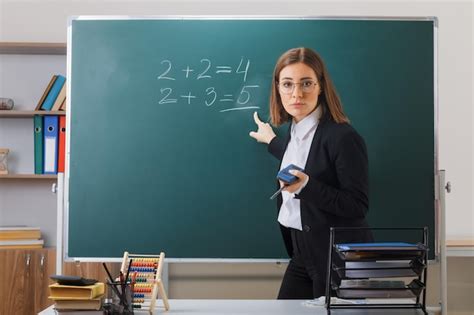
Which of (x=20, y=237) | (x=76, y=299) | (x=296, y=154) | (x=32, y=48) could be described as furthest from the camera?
(x=32, y=48)

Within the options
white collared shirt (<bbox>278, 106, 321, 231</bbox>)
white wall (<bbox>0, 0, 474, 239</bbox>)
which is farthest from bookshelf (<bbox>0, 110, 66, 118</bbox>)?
white collared shirt (<bbox>278, 106, 321, 231</bbox>)

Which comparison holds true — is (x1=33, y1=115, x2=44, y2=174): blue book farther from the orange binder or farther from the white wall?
the white wall

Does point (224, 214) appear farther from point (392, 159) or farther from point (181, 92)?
point (392, 159)

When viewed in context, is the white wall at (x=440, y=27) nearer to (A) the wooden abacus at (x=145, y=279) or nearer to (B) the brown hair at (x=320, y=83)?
(B) the brown hair at (x=320, y=83)

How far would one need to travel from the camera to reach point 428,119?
3033 millimetres

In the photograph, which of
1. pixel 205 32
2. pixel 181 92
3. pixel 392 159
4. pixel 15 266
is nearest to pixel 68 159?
pixel 181 92

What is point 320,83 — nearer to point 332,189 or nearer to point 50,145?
point 332,189

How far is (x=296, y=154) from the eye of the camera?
9.91 feet

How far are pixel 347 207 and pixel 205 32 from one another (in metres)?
1.02

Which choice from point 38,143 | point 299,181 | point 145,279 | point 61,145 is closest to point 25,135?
point 38,143

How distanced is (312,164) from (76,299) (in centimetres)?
117

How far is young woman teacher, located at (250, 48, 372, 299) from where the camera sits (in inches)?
115

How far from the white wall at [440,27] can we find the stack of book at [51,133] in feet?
1.22

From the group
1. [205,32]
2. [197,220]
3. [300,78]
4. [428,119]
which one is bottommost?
[197,220]
